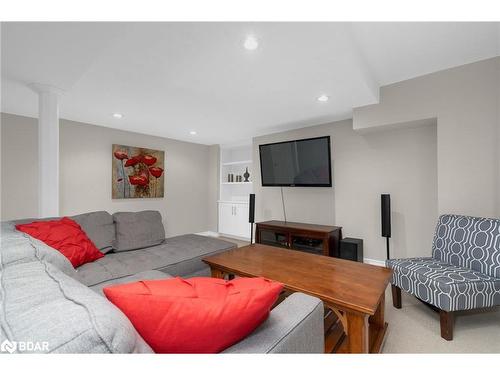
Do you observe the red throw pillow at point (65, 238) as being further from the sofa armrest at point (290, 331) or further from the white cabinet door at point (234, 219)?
the white cabinet door at point (234, 219)

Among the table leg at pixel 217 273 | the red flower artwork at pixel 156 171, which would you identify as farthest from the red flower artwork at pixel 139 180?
the table leg at pixel 217 273

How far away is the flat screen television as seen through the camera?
11.0 feet

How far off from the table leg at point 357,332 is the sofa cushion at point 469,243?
1.35 m

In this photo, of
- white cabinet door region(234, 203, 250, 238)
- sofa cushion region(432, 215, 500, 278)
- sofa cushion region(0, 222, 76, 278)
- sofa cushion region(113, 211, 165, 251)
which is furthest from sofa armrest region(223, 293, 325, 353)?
white cabinet door region(234, 203, 250, 238)

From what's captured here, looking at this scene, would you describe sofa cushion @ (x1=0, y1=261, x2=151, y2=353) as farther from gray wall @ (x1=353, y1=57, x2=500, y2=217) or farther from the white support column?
gray wall @ (x1=353, y1=57, x2=500, y2=217)

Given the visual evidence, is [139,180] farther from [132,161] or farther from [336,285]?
[336,285]

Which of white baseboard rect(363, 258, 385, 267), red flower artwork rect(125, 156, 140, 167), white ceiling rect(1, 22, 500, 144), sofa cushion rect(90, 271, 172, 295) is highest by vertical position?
white ceiling rect(1, 22, 500, 144)

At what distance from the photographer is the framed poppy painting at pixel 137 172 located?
3.95 m

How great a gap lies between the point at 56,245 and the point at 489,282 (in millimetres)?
3300

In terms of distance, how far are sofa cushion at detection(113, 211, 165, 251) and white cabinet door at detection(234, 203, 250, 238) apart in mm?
2140

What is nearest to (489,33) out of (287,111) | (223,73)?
(287,111)

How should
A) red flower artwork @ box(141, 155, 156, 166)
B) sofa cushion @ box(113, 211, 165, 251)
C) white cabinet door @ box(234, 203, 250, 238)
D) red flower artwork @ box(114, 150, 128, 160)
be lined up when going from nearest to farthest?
sofa cushion @ box(113, 211, 165, 251) → red flower artwork @ box(114, 150, 128, 160) → red flower artwork @ box(141, 155, 156, 166) → white cabinet door @ box(234, 203, 250, 238)
